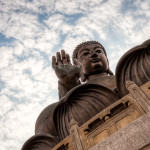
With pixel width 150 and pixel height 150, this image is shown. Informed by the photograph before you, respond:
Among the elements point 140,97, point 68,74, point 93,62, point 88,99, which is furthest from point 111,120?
point 93,62

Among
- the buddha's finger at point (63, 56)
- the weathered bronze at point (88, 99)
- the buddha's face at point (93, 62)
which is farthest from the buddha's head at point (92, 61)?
the weathered bronze at point (88, 99)

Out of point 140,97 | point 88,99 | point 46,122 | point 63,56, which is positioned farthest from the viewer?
point 63,56

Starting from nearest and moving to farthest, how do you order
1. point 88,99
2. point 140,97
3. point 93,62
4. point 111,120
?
point 140,97 < point 111,120 < point 88,99 < point 93,62

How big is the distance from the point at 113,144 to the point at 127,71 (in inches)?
95.3

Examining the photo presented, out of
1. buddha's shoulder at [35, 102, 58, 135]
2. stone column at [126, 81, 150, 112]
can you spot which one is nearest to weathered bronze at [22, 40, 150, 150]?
buddha's shoulder at [35, 102, 58, 135]

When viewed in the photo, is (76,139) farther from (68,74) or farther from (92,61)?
(92,61)

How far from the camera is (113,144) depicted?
2289 millimetres

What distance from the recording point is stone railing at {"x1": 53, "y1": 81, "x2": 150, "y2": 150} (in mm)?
2736

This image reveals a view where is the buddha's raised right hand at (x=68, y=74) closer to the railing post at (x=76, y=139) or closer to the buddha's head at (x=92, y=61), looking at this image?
the buddha's head at (x=92, y=61)

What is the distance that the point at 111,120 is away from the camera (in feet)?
10.3

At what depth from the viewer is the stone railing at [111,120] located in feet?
8.98

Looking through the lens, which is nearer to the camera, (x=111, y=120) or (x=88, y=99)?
(x=111, y=120)

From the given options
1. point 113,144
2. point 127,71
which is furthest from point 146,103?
point 127,71

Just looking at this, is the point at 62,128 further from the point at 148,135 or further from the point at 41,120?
the point at 148,135
